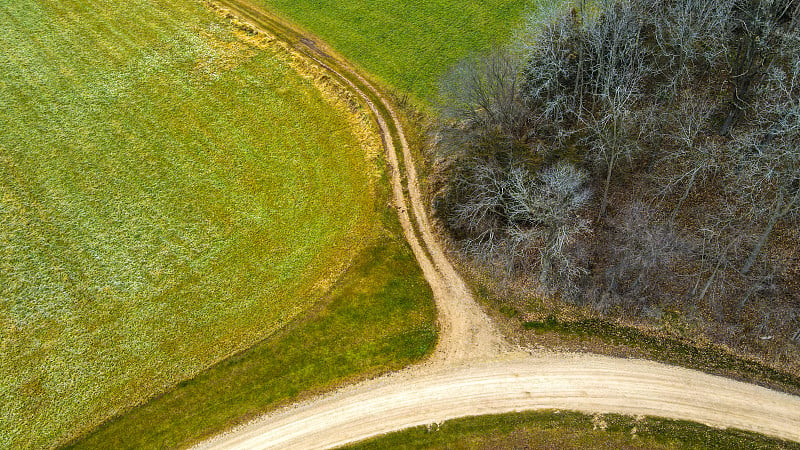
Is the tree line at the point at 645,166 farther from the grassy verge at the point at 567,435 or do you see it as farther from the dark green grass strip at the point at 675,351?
the grassy verge at the point at 567,435

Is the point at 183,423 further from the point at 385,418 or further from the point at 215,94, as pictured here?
the point at 215,94

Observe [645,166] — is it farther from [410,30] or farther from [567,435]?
[410,30]

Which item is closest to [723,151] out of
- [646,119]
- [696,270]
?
[646,119]

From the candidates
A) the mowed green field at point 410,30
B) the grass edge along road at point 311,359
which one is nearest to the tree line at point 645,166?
the grass edge along road at point 311,359

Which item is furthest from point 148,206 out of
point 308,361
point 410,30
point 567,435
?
point 567,435

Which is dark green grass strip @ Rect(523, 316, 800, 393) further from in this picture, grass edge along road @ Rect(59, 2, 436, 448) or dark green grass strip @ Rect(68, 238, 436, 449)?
grass edge along road @ Rect(59, 2, 436, 448)

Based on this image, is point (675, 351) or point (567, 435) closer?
point (567, 435)

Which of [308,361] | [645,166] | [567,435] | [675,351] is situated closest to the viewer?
[567,435]
